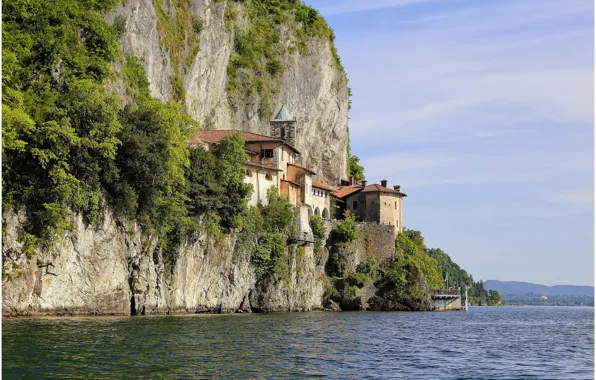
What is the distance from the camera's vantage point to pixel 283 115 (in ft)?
320

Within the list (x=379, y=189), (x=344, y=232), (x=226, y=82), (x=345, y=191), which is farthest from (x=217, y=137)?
(x=345, y=191)

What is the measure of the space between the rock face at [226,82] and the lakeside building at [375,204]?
7.97 m

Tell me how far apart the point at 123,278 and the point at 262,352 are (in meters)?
25.1

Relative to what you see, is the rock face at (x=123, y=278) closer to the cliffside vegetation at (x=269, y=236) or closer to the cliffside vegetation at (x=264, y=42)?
the cliffside vegetation at (x=269, y=236)

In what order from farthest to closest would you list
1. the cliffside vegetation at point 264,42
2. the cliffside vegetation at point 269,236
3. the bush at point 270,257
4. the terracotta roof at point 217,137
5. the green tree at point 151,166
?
the cliffside vegetation at point 264,42, the terracotta roof at point 217,137, the bush at point 270,257, the cliffside vegetation at point 269,236, the green tree at point 151,166

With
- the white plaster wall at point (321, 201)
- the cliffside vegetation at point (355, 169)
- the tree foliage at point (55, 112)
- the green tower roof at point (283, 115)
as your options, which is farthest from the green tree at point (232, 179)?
the cliffside vegetation at point (355, 169)

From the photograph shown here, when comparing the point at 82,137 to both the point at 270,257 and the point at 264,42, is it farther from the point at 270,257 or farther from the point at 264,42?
the point at 264,42

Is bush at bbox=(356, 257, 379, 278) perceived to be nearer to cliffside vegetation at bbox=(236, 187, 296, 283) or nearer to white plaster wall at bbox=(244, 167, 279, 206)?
cliffside vegetation at bbox=(236, 187, 296, 283)

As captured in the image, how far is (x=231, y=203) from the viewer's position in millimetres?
68875

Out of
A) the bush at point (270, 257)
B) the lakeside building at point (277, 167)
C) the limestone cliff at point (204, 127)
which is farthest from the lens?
the lakeside building at point (277, 167)

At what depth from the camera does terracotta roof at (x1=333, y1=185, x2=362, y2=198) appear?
103 m

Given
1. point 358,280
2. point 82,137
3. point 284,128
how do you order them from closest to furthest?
point 82,137 < point 358,280 < point 284,128

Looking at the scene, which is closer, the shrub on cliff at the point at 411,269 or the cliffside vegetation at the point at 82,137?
the cliffside vegetation at the point at 82,137

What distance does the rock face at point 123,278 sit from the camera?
47.3m
